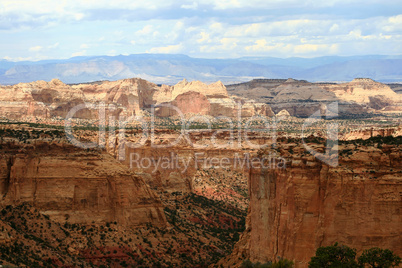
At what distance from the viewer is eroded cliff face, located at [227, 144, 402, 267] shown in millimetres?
41272

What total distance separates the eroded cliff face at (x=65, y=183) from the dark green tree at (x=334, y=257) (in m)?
19.5

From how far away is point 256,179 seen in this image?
4650 centimetres

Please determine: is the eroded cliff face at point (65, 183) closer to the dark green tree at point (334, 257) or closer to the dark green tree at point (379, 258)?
the dark green tree at point (334, 257)

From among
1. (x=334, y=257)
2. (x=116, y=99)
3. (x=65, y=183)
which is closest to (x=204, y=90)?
(x=116, y=99)

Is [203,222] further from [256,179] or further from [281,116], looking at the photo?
[281,116]

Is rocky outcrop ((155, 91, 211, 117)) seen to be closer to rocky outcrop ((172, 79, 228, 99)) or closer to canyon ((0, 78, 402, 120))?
canyon ((0, 78, 402, 120))

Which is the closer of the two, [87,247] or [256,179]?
[256,179]

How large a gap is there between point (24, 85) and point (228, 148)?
5308 centimetres

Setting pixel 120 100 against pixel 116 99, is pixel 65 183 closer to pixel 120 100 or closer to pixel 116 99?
pixel 120 100

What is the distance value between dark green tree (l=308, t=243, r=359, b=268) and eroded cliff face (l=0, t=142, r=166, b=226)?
19502 millimetres

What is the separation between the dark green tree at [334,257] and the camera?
39656 mm

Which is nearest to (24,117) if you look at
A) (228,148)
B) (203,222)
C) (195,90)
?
(228,148)

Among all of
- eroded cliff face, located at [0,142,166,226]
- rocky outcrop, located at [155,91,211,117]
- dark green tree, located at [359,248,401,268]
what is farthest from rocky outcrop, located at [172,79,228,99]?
dark green tree, located at [359,248,401,268]

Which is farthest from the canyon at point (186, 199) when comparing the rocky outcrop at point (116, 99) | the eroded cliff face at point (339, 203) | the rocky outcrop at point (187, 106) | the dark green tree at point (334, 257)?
the rocky outcrop at point (187, 106)
